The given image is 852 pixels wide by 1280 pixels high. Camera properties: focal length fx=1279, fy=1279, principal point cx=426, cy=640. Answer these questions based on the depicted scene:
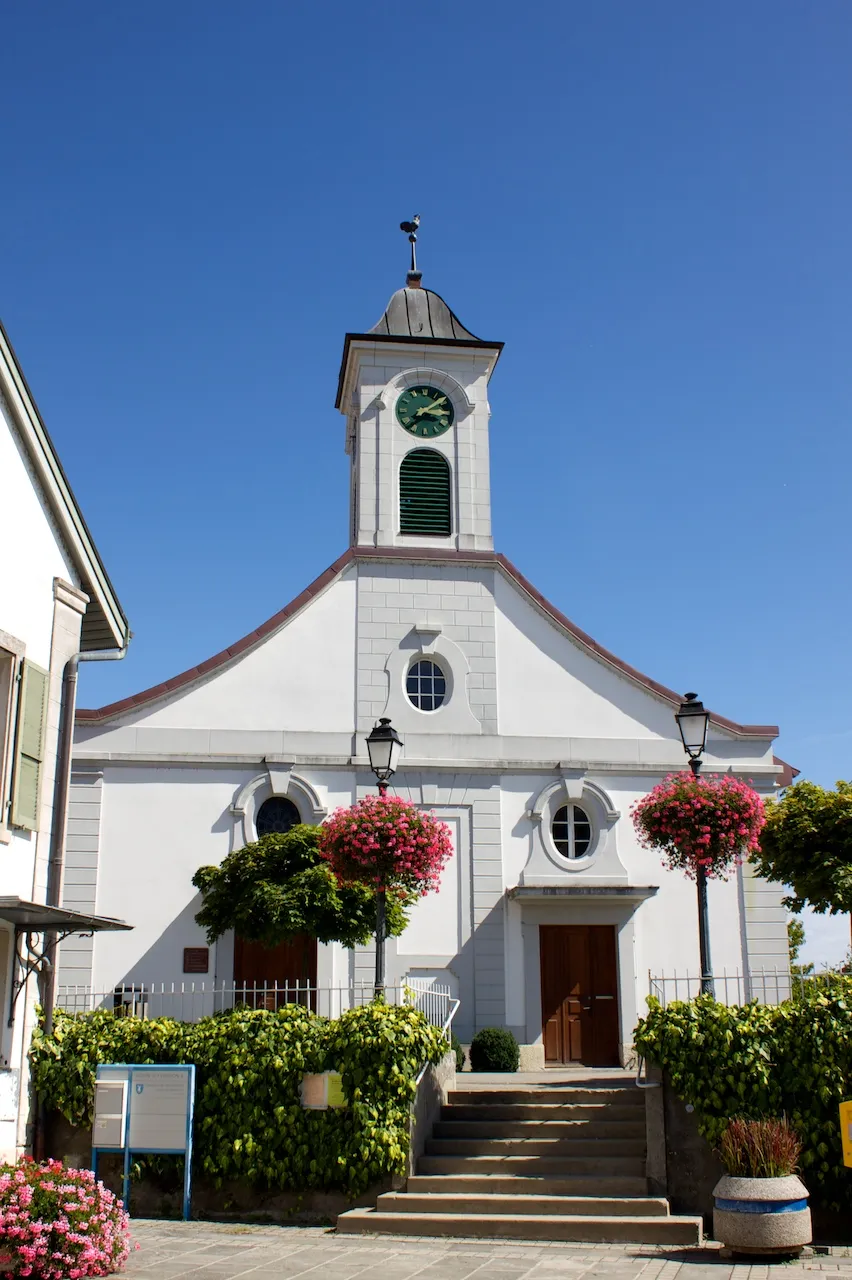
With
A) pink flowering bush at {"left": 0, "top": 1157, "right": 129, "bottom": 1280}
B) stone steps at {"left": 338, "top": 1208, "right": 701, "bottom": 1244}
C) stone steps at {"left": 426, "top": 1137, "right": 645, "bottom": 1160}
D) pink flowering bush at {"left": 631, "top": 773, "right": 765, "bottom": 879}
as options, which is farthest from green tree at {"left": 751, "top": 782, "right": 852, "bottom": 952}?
pink flowering bush at {"left": 0, "top": 1157, "right": 129, "bottom": 1280}

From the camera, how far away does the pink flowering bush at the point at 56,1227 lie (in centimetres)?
984

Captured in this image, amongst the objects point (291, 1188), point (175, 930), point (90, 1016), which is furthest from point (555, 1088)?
point (175, 930)

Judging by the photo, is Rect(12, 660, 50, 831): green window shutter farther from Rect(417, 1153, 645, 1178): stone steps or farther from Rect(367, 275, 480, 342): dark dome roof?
Rect(367, 275, 480, 342): dark dome roof

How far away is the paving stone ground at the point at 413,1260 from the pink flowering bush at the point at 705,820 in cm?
461

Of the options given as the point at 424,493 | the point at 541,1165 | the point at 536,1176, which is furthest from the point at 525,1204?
the point at 424,493

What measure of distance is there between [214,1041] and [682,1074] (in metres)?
5.05

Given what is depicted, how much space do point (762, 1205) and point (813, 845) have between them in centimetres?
673

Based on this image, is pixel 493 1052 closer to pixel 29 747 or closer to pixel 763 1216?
pixel 763 1216

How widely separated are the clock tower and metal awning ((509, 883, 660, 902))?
6.47 m

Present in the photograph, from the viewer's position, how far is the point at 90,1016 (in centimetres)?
1462

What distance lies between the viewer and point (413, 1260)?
1124 cm

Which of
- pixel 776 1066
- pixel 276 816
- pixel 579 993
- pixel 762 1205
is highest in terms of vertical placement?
pixel 276 816

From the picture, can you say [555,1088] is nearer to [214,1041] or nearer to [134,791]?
[214,1041]

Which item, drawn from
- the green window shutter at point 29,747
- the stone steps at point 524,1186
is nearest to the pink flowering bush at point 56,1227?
the stone steps at point 524,1186
